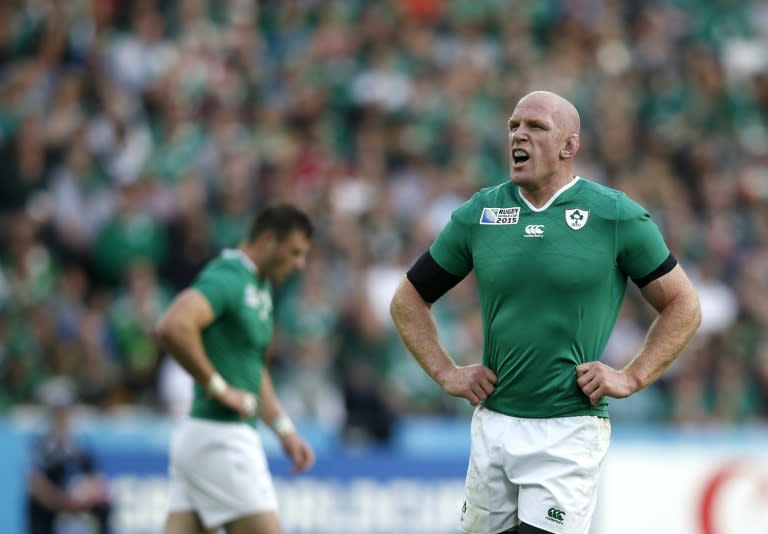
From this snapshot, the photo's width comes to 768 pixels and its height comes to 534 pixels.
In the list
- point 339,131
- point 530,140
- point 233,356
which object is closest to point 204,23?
point 339,131

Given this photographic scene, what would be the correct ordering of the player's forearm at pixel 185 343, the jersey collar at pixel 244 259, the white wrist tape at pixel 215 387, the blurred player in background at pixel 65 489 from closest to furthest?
the player's forearm at pixel 185 343, the white wrist tape at pixel 215 387, the jersey collar at pixel 244 259, the blurred player in background at pixel 65 489

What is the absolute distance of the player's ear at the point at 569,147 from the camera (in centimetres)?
605

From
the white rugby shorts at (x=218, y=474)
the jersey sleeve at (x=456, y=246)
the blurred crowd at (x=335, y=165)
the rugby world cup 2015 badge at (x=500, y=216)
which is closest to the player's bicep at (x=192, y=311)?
the white rugby shorts at (x=218, y=474)

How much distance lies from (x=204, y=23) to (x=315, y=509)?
23.5ft

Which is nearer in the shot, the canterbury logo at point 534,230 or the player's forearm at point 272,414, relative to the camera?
the canterbury logo at point 534,230

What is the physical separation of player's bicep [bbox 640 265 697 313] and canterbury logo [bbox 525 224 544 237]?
542 millimetres

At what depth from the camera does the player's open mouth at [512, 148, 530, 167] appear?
600 cm

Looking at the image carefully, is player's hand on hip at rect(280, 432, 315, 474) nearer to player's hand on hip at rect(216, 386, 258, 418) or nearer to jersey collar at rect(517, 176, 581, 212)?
player's hand on hip at rect(216, 386, 258, 418)

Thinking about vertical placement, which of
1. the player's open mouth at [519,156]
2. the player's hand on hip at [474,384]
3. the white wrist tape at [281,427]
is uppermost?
the player's open mouth at [519,156]

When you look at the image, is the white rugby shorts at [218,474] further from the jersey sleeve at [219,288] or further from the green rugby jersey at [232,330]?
the jersey sleeve at [219,288]

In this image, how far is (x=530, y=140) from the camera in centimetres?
600

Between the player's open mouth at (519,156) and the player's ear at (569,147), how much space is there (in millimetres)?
174

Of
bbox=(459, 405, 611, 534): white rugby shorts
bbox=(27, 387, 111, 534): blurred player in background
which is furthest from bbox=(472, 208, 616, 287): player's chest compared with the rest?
bbox=(27, 387, 111, 534): blurred player in background

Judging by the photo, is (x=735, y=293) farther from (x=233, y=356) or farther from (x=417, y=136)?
(x=233, y=356)
